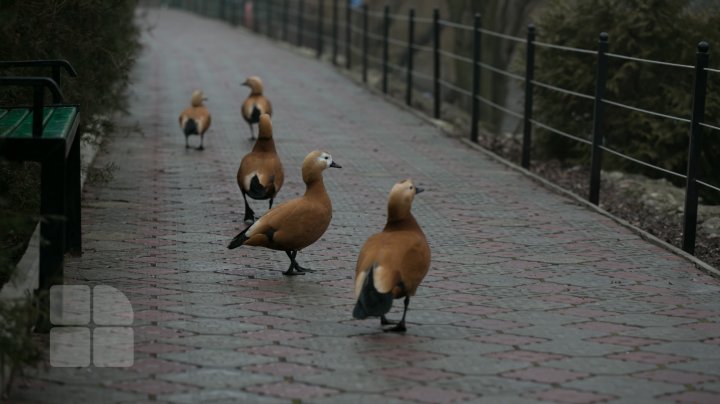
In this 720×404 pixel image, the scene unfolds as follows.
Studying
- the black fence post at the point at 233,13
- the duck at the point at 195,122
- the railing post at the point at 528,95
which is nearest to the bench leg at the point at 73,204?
the duck at the point at 195,122

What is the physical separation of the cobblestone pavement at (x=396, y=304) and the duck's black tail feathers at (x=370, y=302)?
0.20m

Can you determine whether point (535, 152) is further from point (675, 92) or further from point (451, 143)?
point (675, 92)

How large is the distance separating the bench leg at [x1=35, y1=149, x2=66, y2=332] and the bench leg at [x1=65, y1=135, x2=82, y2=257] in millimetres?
1637

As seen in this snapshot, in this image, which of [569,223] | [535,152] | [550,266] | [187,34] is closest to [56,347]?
[550,266]

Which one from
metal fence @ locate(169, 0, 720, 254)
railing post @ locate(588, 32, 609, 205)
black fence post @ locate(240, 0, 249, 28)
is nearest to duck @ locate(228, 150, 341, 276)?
metal fence @ locate(169, 0, 720, 254)

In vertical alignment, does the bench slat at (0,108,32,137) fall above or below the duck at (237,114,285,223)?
above

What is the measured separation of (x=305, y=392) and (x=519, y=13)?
18506 millimetres

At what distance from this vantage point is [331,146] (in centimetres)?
1316

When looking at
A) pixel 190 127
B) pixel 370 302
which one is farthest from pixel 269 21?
pixel 370 302

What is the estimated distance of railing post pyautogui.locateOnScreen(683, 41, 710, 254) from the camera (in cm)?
812

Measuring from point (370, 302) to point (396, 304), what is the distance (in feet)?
3.23

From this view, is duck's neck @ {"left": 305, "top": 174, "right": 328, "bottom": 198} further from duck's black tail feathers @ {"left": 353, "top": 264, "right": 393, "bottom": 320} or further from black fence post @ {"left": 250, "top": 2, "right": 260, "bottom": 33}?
black fence post @ {"left": 250, "top": 2, "right": 260, "bottom": 33}

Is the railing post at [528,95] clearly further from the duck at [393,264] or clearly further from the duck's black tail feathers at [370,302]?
the duck's black tail feathers at [370,302]

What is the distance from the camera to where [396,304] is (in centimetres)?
633
